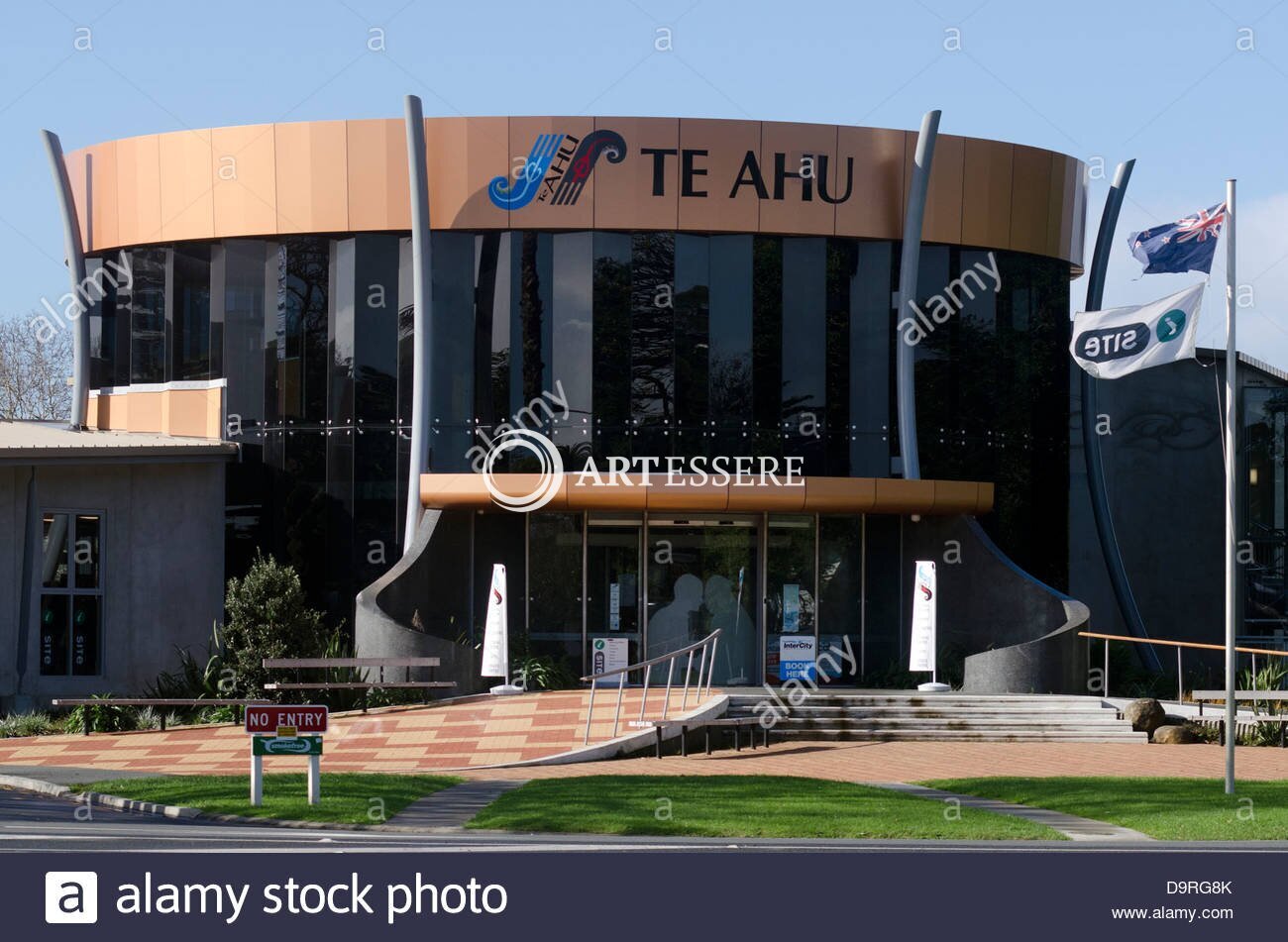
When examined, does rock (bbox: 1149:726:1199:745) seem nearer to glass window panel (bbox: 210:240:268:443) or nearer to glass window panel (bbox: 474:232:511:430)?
glass window panel (bbox: 474:232:511:430)

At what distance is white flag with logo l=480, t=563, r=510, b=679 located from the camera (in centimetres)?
2419

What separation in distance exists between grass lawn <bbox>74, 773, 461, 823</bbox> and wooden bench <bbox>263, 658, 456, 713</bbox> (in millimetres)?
5101

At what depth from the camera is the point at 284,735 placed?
15.1m

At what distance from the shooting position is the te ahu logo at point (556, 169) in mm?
26703

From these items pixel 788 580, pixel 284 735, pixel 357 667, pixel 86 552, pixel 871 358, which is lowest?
pixel 357 667

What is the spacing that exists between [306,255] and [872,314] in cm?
966

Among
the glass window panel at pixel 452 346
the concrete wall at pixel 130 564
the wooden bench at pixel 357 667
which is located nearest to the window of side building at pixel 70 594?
the concrete wall at pixel 130 564

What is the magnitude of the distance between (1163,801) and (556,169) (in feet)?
50.0

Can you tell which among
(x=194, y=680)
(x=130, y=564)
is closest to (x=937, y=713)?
(x=194, y=680)

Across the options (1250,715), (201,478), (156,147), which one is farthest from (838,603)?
(156,147)

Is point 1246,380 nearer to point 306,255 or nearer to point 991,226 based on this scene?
point 991,226

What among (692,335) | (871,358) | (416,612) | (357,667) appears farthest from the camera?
(871,358)

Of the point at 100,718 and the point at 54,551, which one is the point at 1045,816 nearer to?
the point at 100,718

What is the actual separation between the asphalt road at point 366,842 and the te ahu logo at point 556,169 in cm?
1482
